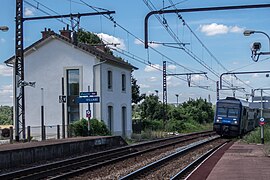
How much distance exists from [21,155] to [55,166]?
148cm

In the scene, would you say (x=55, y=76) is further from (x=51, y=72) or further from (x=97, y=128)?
(x=97, y=128)

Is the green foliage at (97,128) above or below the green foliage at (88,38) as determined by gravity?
below

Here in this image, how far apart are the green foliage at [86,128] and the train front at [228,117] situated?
9.37m

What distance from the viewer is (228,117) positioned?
41.6m

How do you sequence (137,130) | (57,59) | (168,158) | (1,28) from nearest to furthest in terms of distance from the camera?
(168,158) → (1,28) → (57,59) → (137,130)

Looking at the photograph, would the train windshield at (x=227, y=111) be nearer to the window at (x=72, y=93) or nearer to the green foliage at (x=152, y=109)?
the window at (x=72, y=93)

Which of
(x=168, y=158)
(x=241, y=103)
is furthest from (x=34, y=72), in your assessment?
(x=168, y=158)

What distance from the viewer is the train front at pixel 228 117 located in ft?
135

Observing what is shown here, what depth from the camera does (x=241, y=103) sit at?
41875mm

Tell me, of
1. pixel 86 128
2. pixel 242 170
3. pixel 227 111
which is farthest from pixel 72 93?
pixel 242 170

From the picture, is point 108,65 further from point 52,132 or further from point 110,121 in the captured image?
point 52,132

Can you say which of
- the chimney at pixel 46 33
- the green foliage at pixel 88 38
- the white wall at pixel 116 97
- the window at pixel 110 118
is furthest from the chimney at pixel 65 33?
the green foliage at pixel 88 38

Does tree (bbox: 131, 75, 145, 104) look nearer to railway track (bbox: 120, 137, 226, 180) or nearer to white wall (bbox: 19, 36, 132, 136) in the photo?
white wall (bbox: 19, 36, 132, 136)

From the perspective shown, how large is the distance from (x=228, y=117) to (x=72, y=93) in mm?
13047
